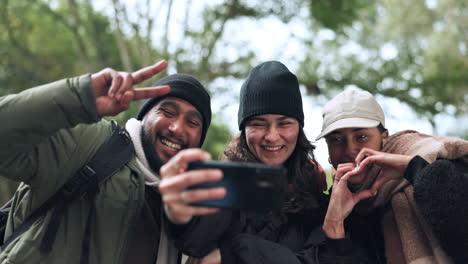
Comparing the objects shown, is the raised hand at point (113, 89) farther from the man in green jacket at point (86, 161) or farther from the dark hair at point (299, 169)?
the dark hair at point (299, 169)

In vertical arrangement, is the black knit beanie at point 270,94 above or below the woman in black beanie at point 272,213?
above

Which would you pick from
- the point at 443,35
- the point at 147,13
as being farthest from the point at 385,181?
the point at 443,35

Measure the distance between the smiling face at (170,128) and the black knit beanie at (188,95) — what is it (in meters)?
0.03

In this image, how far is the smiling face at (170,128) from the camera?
88.9 inches

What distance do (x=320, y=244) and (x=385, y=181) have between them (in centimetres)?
51

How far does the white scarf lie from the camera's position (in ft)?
6.69

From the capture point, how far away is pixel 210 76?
32.9 feet

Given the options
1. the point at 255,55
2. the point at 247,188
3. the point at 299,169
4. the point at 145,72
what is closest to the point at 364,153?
the point at 299,169

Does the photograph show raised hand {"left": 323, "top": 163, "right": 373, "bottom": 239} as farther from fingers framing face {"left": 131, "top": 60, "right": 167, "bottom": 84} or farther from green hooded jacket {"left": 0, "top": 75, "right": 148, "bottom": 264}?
fingers framing face {"left": 131, "top": 60, "right": 167, "bottom": 84}

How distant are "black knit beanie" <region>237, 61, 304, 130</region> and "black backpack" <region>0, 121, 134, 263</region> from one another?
102cm

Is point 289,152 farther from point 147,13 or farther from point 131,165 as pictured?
point 147,13

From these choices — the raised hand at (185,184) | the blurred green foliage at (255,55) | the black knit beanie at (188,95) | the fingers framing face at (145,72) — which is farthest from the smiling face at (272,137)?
the blurred green foliage at (255,55)

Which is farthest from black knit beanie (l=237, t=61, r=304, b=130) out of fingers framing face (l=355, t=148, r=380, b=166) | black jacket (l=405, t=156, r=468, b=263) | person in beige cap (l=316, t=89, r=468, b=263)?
black jacket (l=405, t=156, r=468, b=263)

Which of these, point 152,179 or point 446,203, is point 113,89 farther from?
point 446,203
